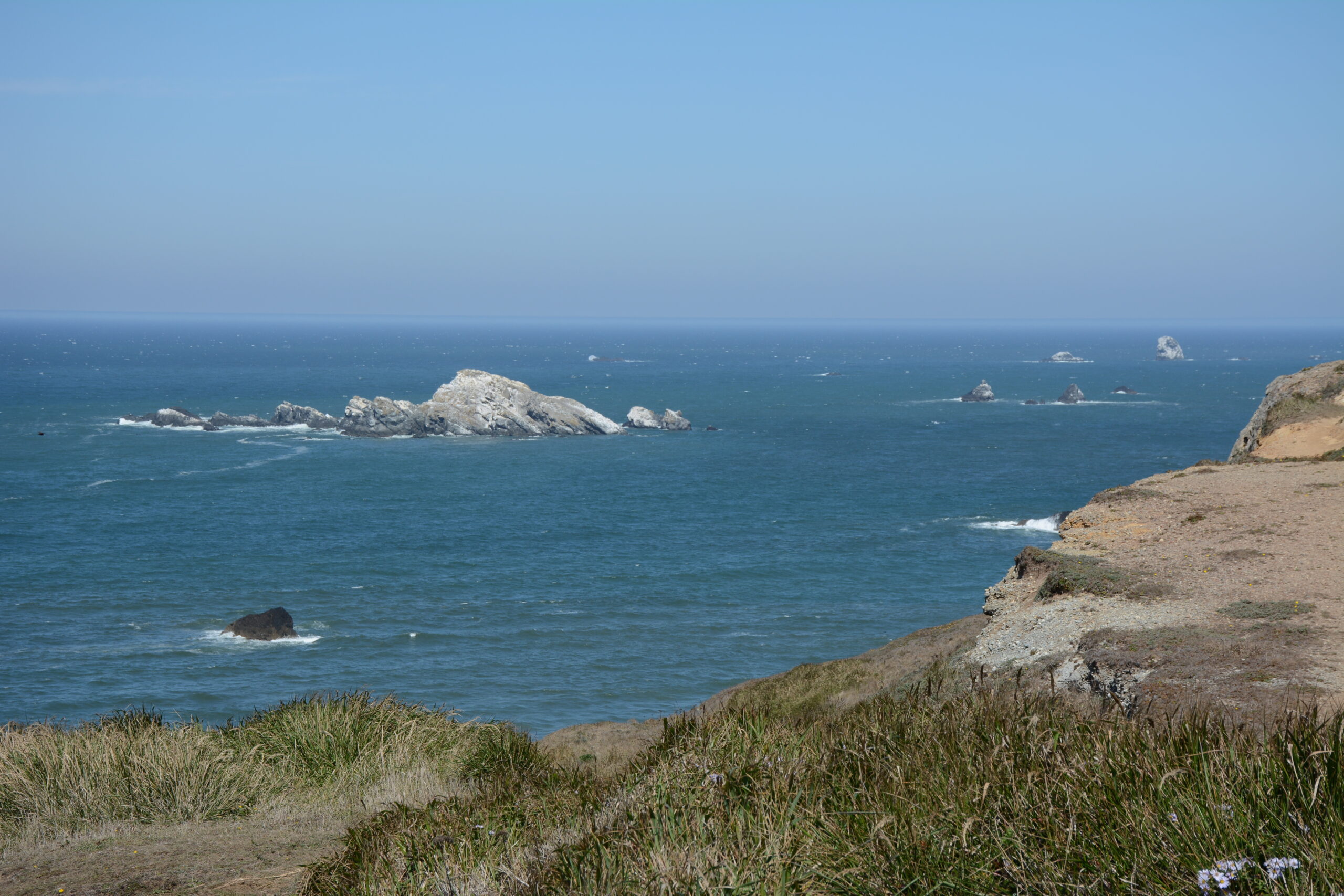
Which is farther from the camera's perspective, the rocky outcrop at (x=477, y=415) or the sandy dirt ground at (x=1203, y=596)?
the rocky outcrop at (x=477, y=415)

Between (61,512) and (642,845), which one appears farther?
(61,512)

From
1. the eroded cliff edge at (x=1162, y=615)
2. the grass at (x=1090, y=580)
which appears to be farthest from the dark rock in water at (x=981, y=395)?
the grass at (x=1090, y=580)

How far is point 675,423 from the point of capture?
11550 centimetres

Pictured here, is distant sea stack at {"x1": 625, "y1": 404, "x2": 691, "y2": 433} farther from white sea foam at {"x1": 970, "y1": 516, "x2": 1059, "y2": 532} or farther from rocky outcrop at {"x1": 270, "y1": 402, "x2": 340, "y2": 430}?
white sea foam at {"x1": 970, "y1": 516, "x2": 1059, "y2": 532}

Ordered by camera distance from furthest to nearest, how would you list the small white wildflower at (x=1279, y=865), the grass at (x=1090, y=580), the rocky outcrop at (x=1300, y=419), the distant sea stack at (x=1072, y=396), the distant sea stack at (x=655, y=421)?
1. the distant sea stack at (x=1072, y=396)
2. the distant sea stack at (x=655, y=421)
3. the rocky outcrop at (x=1300, y=419)
4. the grass at (x=1090, y=580)
5. the small white wildflower at (x=1279, y=865)

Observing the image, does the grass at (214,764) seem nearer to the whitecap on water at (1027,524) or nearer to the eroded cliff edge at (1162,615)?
the eroded cliff edge at (1162,615)

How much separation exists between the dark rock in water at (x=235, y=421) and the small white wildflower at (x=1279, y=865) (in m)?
119

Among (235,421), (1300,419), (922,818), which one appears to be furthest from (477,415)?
(922,818)

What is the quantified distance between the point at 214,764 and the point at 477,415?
101152 mm

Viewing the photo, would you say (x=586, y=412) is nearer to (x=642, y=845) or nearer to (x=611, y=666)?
(x=611, y=666)

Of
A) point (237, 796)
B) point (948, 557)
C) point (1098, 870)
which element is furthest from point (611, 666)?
point (1098, 870)

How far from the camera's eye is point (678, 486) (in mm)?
80500

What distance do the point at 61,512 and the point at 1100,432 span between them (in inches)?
3923

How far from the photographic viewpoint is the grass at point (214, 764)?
1056cm
